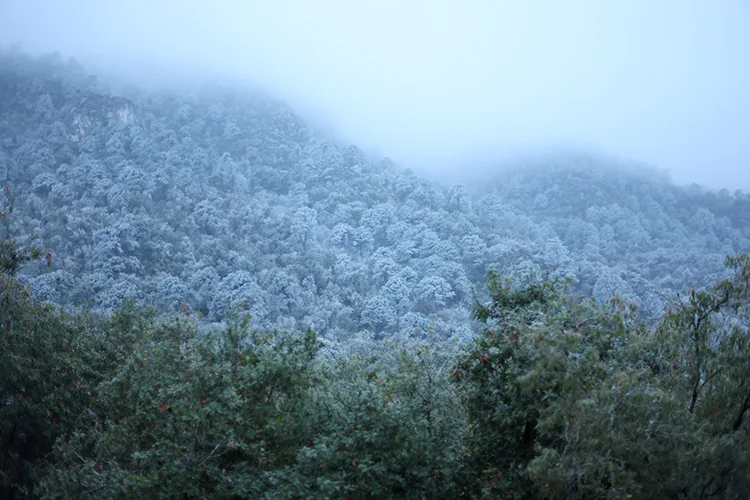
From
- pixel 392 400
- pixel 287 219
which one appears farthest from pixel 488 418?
pixel 287 219

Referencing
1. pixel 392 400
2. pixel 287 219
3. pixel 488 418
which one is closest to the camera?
pixel 488 418

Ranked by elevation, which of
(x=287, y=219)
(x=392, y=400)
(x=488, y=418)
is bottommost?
(x=287, y=219)

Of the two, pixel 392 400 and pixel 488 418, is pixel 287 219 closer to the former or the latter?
pixel 392 400

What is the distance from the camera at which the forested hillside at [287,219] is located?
7219 centimetres

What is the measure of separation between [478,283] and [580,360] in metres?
85.2

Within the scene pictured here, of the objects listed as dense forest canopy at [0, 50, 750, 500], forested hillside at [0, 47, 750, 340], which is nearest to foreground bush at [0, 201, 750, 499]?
dense forest canopy at [0, 50, 750, 500]

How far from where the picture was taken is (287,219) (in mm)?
103500

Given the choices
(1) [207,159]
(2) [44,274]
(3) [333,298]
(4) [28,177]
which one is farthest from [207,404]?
(1) [207,159]

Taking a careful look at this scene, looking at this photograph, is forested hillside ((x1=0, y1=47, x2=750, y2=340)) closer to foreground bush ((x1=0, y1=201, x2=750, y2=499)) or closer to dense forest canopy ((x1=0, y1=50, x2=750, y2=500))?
dense forest canopy ((x1=0, y1=50, x2=750, y2=500))

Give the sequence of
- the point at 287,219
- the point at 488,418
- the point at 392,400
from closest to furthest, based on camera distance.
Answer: the point at 488,418
the point at 392,400
the point at 287,219

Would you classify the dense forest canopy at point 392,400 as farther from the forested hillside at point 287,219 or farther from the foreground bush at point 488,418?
the forested hillside at point 287,219

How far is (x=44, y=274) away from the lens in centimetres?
6025

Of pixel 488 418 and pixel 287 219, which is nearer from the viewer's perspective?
pixel 488 418

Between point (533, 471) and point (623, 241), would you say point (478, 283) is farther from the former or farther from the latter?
point (533, 471)
